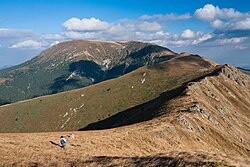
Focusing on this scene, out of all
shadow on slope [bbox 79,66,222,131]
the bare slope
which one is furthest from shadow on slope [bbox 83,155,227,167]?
shadow on slope [bbox 79,66,222,131]

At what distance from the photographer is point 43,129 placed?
193 m

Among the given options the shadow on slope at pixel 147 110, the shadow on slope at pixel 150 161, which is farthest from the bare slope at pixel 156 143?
the shadow on slope at pixel 147 110

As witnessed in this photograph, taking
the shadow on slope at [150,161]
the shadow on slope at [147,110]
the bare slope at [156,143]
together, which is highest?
the shadow on slope at [150,161]

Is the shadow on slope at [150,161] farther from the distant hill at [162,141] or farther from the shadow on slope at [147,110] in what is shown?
the shadow on slope at [147,110]

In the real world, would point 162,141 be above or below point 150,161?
below

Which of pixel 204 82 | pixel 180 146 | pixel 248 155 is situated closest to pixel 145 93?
pixel 204 82

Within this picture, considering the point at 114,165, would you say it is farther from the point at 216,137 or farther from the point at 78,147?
Result: the point at 216,137

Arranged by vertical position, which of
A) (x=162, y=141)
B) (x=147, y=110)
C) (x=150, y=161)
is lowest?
(x=147, y=110)

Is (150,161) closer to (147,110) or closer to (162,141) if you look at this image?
(162,141)

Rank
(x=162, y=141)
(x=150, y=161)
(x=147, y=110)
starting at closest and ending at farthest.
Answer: (x=150, y=161)
(x=162, y=141)
(x=147, y=110)

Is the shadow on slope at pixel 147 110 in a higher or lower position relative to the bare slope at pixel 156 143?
lower

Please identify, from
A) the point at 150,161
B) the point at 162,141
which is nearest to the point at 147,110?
the point at 162,141

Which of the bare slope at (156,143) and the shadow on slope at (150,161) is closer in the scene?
the shadow on slope at (150,161)

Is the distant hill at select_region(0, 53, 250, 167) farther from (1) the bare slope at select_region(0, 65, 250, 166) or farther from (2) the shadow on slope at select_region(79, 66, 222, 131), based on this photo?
(2) the shadow on slope at select_region(79, 66, 222, 131)
